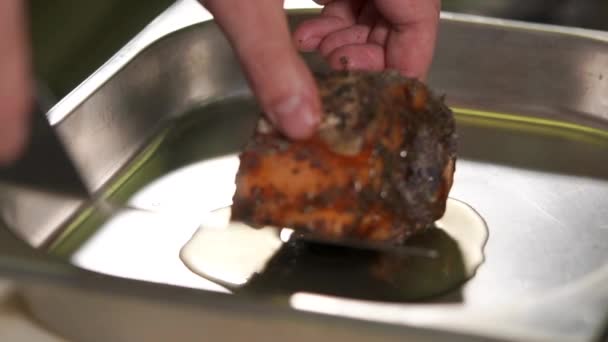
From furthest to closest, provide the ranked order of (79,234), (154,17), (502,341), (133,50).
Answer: (154,17) < (133,50) < (79,234) < (502,341)

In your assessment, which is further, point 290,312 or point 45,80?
point 45,80

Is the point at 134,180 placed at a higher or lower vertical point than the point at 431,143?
lower

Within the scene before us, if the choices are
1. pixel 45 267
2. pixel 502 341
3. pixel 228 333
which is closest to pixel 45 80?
pixel 45 267

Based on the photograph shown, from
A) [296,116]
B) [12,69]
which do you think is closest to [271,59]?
[296,116]

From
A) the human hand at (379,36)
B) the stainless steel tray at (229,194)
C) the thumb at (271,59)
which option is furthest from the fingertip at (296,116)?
the human hand at (379,36)

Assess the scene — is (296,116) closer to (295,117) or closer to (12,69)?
(295,117)

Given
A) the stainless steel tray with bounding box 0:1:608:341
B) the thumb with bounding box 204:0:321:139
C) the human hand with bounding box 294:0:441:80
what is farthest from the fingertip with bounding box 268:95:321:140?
the human hand with bounding box 294:0:441:80

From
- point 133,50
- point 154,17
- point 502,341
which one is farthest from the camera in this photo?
point 154,17

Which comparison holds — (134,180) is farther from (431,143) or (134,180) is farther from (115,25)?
(431,143)
